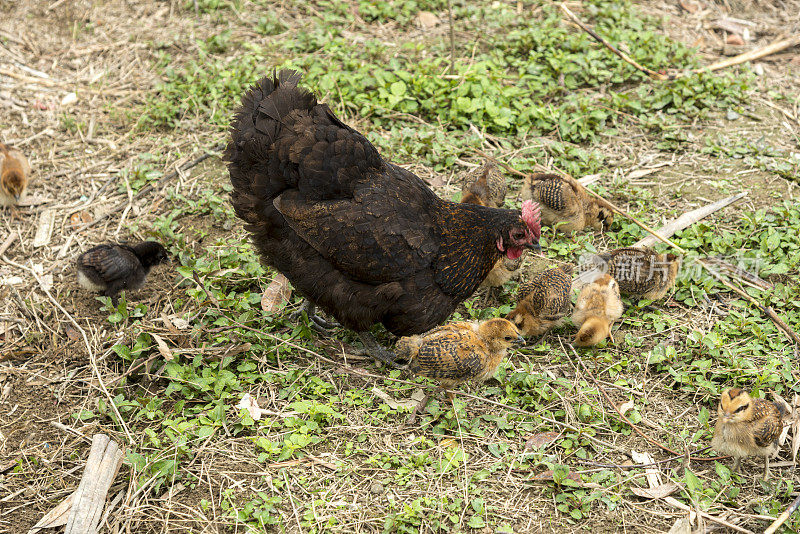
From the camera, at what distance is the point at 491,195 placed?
5641 mm

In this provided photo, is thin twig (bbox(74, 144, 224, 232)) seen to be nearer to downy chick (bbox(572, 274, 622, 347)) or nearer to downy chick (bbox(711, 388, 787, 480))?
downy chick (bbox(572, 274, 622, 347))

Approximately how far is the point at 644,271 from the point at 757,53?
433 centimetres

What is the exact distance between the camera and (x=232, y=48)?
25.5 feet

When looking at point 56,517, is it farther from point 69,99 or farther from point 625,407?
point 69,99

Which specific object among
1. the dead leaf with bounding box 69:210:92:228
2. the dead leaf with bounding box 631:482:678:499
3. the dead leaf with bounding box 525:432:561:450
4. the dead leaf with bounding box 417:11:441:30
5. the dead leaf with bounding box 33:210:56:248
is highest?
the dead leaf with bounding box 417:11:441:30

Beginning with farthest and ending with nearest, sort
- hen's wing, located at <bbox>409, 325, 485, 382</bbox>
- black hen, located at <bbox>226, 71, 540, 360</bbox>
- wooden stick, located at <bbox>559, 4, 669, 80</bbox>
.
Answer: wooden stick, located at <bbox>559, 4, 669, 80</bbox>, black hen, located at <bbox>226, 71, 540, 360</bbox>, hen's wing, located at <bbox>409, 325, 485, 382</bbox>

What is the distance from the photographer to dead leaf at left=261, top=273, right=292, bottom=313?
5.17 m

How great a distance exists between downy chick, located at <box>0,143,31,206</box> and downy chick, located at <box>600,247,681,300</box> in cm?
526

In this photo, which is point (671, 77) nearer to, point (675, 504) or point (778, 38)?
point (778, 38)

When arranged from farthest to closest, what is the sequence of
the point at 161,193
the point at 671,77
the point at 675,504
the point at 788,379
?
the point at 671,77 → the point at 161,193 → the point at 788,379 → the point at 675,504

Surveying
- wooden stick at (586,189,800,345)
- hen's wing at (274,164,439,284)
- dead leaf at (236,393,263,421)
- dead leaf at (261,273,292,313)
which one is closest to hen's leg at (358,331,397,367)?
hen's wing at (274,164,439,284)

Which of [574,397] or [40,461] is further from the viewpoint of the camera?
[574,397]

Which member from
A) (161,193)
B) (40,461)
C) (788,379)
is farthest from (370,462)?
(161,193)

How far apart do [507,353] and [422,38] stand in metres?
4.57
